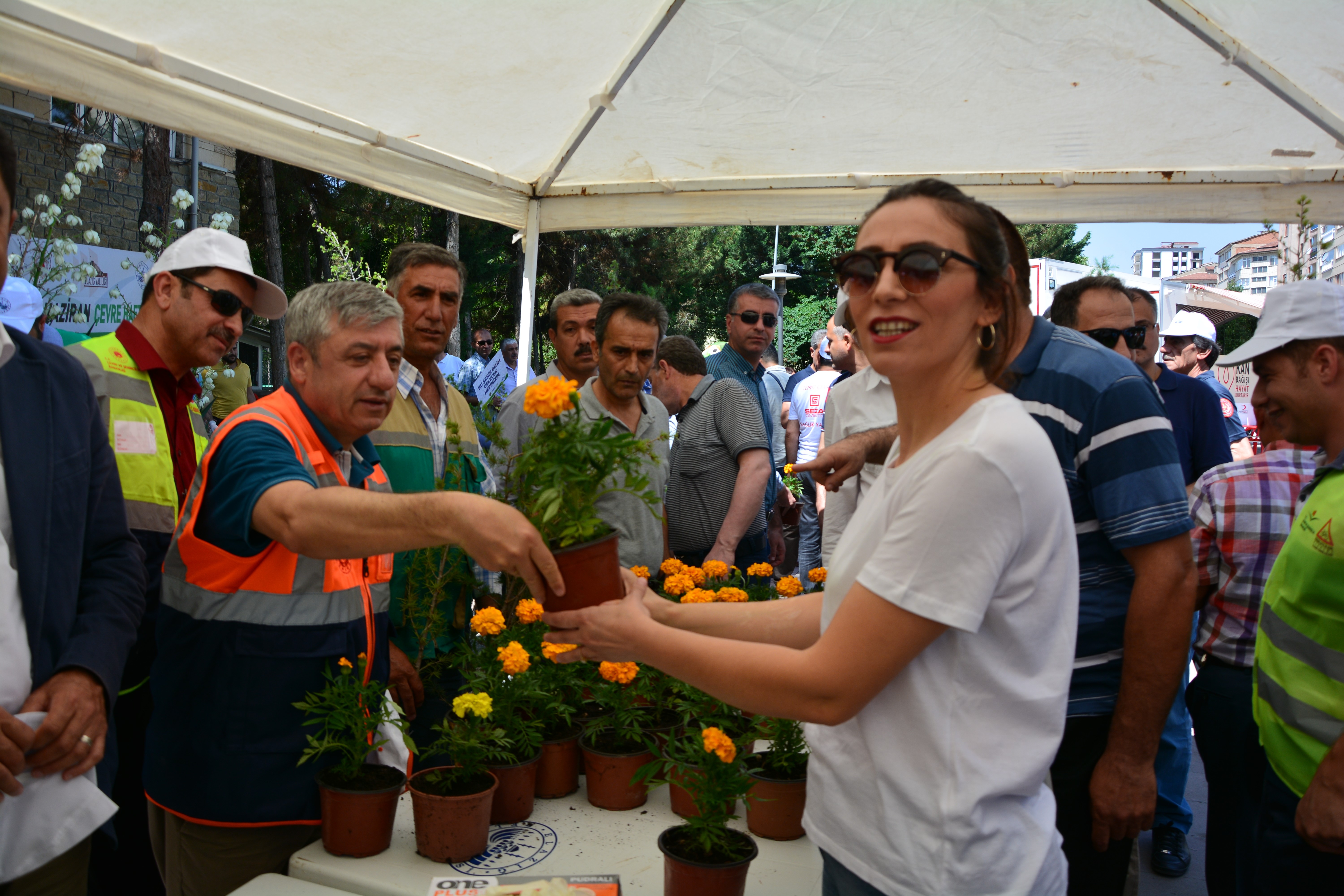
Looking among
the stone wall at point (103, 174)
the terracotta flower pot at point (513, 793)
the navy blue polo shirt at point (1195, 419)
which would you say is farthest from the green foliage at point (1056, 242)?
the terracotta flower pot at point (513, 793)

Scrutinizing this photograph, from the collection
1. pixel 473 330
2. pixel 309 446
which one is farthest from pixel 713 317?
pixel 309 446

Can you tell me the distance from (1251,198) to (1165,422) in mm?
3182

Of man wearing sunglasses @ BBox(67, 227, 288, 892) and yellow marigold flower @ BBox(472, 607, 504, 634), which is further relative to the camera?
man wearing sunglasses @ BBox(67, 227, 288, 892)

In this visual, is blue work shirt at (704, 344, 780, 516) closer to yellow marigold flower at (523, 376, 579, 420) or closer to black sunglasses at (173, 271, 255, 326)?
black sunglasses at (173, 271, 255, 326)

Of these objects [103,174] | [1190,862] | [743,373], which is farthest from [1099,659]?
[103,174]

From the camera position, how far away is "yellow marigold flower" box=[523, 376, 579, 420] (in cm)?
158

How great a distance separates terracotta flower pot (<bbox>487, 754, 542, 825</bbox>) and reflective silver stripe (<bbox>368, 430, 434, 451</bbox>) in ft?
4.09

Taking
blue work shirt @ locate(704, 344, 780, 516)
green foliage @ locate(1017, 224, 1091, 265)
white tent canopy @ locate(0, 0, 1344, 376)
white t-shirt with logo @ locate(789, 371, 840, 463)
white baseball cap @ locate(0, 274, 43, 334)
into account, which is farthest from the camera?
green foliage @ locate(1017, 224, 1091, 265)

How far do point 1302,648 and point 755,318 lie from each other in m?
4.10

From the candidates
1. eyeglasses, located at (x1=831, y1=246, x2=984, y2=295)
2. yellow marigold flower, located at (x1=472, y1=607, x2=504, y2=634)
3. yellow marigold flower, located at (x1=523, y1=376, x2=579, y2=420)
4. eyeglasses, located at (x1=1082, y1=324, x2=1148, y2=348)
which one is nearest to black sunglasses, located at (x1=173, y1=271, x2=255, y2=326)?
yellow marigold flower, located at (x1=472, y1=607, x2=504, y2=634)

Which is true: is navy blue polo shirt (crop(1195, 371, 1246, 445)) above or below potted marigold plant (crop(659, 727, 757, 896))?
above

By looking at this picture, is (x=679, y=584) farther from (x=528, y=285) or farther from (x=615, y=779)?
(x=528, y=285)

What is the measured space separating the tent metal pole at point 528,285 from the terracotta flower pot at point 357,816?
3.19m

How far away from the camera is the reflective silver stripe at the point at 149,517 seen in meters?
2.82
